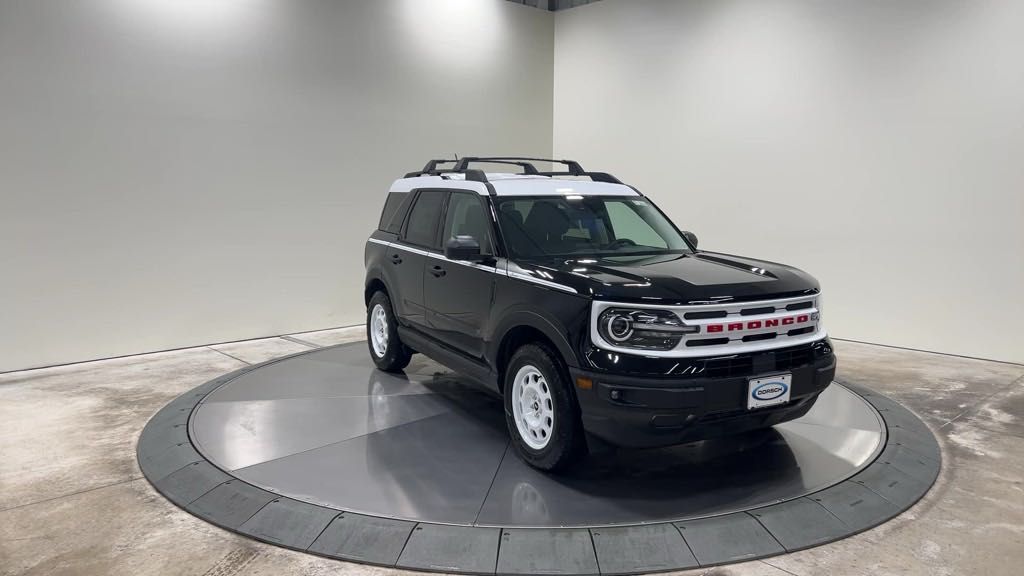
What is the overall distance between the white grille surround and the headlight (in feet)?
0.07

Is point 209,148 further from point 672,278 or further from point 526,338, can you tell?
point 672,278

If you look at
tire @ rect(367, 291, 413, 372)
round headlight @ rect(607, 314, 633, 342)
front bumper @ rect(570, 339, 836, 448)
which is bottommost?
tire @ rect(367, 291, 413, 372)

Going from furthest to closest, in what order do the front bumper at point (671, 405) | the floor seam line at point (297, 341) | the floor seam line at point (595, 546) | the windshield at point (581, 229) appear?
the floor seam line at point (297, 341)
the windshield at point (581, 229)
the front bumper at point (671, 405)
the floor seam line at point (595, 546)

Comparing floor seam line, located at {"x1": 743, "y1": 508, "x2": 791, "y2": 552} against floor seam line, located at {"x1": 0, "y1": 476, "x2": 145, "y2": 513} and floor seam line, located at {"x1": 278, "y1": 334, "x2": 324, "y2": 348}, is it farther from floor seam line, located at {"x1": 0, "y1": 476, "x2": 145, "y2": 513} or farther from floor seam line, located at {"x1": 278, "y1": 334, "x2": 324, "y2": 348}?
floor seam line, located at {"x1": 278, "y1": 334, "x2": 324, "y2": 348}

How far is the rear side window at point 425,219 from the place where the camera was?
526 cm

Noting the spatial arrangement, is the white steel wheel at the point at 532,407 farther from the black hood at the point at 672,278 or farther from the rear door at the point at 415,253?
the rear door at the point at 415,253

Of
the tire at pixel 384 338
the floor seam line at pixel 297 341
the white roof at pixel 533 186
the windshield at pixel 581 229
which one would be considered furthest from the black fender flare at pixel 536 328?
the floor seam line at pixel 297 341

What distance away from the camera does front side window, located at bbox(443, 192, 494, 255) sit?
15.1 ft

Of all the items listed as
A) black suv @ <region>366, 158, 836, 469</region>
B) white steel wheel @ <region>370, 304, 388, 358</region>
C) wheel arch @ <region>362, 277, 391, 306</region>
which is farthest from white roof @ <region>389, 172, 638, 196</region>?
white steel wheel @ <region>370, 304, 388, 358</region>

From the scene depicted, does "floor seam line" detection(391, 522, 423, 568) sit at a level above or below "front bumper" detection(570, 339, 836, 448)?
below

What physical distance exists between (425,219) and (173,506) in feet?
8.73

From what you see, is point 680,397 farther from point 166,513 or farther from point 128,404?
point 128,404

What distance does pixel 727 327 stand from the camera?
355cm

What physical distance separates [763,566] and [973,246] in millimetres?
5156
